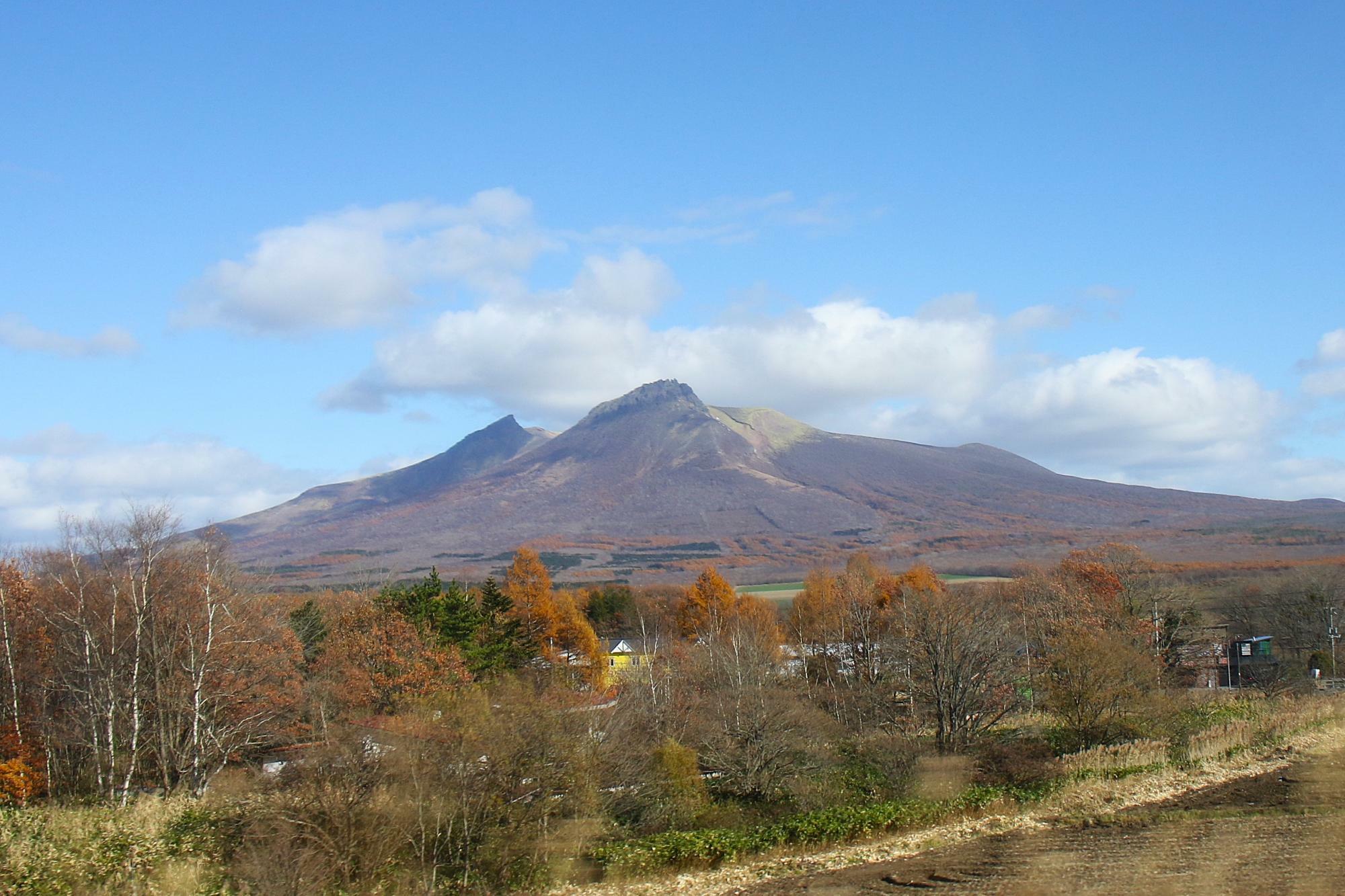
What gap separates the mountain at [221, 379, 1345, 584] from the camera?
128 metres

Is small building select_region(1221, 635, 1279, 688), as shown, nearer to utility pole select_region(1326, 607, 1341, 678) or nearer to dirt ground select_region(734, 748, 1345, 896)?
utility pole select_region(1326, 607, 1341, 678)

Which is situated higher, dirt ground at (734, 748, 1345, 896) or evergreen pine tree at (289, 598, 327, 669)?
evergreen pine tree at (289, 598, 327, 669)

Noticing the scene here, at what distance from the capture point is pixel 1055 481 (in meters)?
192

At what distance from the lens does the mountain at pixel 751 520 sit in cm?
12825

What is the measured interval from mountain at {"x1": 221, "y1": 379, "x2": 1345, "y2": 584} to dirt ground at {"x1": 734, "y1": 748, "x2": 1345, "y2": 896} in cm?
9298

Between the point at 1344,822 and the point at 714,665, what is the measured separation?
16.6 metres

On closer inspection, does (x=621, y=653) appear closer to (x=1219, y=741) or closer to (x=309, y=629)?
(x=309, y=629)

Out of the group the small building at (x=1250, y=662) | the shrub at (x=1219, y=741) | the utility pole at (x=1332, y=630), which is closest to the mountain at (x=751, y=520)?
the small building at (x=1250, y=662)

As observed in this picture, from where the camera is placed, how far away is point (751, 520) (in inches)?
6211

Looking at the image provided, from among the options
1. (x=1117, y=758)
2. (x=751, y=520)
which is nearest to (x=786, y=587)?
(x=751, y=520)

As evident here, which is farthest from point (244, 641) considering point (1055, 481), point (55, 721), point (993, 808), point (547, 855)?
point (1055, 481)

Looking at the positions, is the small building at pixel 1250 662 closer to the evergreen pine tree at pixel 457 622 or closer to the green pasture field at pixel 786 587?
the evergreen pine tree at pixel 457 622

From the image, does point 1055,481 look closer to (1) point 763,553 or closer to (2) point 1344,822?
(1) point 763,553

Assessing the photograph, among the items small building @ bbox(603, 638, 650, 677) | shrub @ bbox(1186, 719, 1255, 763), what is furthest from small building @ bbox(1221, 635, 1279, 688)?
small building @ bbox(603, 638, 650, 677)
